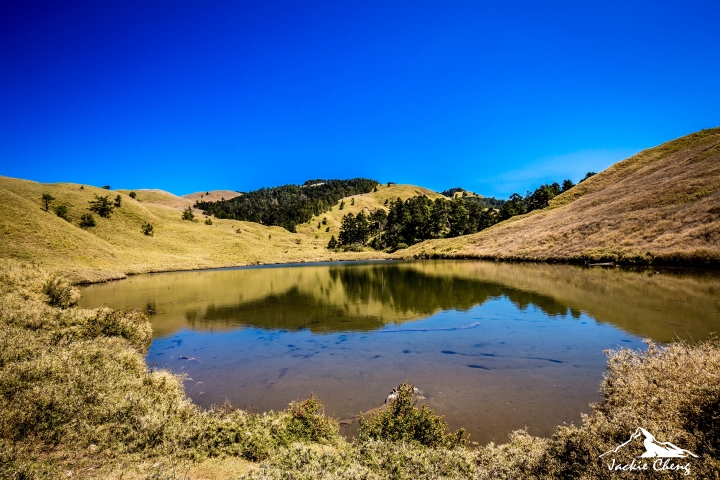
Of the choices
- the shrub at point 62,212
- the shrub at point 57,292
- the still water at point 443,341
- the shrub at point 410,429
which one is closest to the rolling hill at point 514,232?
the shrub at point 62,212

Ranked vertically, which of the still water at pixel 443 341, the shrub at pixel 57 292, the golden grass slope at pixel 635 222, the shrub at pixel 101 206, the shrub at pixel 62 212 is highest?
the shrub at pixel 101 206

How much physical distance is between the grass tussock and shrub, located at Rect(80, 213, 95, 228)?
94.7 m

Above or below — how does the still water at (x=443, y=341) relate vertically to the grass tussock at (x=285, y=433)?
below

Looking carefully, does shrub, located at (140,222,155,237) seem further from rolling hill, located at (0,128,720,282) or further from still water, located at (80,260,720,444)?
still water, located at (80,260,720,444)

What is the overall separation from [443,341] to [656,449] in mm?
13542

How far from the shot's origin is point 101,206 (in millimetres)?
94438

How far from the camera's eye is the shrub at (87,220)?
3334 inches

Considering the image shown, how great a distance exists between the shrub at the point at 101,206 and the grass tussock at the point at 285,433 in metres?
104

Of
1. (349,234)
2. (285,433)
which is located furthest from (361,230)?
(285,433)

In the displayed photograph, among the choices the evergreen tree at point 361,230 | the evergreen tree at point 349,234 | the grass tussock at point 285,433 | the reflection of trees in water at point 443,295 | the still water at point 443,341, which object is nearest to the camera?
the grass tussock at point 285,433

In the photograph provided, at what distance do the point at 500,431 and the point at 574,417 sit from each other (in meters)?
2.34

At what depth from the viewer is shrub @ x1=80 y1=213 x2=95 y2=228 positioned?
84688mm

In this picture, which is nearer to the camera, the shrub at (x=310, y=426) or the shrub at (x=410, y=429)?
the shrub at (x=410, y=429)

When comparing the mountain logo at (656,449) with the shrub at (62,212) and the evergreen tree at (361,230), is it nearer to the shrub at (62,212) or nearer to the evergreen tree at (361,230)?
the shrub at (62,212)
